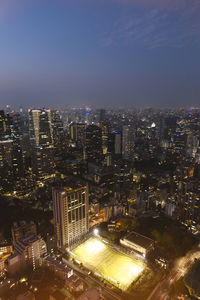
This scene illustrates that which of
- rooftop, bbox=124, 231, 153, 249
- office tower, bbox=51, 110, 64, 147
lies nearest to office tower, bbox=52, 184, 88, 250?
rooftop, bbox=124, 231, 153, 249

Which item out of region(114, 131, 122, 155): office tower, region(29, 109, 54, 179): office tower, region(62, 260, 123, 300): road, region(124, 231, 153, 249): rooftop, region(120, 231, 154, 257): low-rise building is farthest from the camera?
region(114, 131, 122, 155): office tower

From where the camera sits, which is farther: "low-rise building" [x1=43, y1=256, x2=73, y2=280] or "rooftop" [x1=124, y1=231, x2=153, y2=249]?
"rooftop" [x1=124, y1=231, x2=153, y2=249]

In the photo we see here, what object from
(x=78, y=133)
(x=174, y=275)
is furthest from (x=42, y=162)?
(x=174, y=275)

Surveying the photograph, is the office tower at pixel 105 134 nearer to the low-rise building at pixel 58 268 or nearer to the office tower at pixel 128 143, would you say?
the office tower at pixel 128 143

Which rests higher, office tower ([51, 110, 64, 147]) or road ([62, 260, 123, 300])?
office tower ([51, 110, 64, 147])

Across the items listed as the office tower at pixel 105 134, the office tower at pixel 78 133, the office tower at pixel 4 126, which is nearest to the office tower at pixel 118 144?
the office tower at pixel 105 134

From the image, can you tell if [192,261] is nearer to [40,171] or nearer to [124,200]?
[124,200]

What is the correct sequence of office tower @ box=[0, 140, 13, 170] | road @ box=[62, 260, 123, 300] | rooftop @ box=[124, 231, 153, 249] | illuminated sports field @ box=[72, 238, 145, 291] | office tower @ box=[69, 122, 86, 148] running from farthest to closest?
office tower @ box=[69, 122, 86, 148] → office tower @ box=[0, 140, 13, 170] → rooftop @ box=[124, 231, 153, 249] → illuminated sports field @ box=[72, 238, 145, 291] → road @ box=[62, 260, 123, 300]

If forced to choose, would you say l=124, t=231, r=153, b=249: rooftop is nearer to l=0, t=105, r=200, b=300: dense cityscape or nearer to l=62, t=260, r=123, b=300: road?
l=0, t=105, r=200, b=300: dense cityscape
